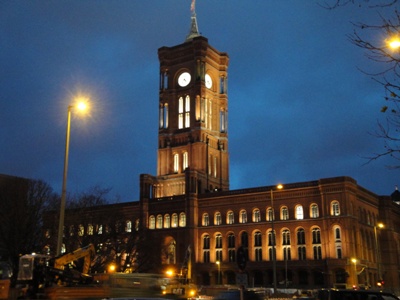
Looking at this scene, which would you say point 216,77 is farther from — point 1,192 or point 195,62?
point 1,192

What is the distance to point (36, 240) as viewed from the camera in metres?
55.5

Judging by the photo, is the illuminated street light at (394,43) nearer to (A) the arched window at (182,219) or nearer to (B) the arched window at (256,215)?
(B) the arched window at (256,215)

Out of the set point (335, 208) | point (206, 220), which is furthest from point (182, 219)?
point (335, 208)

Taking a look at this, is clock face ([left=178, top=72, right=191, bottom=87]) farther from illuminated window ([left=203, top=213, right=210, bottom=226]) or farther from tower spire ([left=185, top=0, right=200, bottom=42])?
illuminated window ([left=203, top=213, right=210, bottom=226])

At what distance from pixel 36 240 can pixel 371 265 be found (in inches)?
2193

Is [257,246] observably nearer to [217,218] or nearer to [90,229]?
[217,218]

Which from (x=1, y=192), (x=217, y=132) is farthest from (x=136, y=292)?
(x=217, y=132)

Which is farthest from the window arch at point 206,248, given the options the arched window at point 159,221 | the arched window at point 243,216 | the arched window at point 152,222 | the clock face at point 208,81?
the clock face at point 208,81

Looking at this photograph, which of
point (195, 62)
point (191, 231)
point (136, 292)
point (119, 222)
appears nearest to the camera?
point (136, 292)

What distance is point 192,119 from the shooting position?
112m

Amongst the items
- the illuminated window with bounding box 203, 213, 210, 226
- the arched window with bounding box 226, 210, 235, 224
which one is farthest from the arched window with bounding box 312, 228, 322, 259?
the illuminated window with bounding box 203, 213, 210, 226

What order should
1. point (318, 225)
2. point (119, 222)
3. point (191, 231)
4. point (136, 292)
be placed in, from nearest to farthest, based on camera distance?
point (136, 292) → point (119, 222) → point (318, 225) → point (191, 231)

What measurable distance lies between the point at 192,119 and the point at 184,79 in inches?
428

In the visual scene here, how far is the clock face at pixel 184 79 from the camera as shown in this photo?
11625cm
